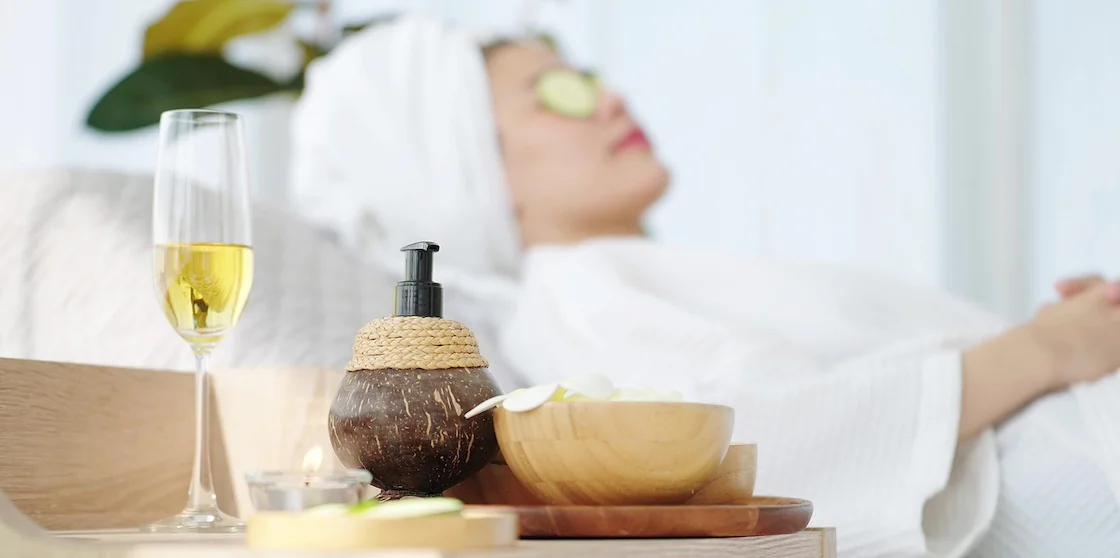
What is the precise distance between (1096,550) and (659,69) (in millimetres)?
1851

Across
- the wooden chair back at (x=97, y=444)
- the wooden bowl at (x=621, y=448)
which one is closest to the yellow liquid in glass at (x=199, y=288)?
the wooden chair back at (x=97, y=444)

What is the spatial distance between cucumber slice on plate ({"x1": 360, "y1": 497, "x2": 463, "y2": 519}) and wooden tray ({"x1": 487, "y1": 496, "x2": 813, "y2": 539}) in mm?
70

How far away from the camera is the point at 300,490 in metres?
0.45

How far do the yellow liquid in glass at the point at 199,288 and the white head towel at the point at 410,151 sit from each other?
83 centimetres

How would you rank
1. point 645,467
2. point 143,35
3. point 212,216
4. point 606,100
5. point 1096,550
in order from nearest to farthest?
point 645,467 < point 212,216 < point 1096,550 < point 606,100 < point 143,35

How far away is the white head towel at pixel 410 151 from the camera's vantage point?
151 cm

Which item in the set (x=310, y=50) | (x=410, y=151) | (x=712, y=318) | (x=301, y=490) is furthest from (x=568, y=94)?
(x=301, y=490)

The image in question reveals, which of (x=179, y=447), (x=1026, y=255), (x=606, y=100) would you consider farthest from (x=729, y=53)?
(x=179, y=447)

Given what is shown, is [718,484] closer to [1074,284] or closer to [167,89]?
[1074,284]

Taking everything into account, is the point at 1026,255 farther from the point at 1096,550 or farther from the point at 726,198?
the point at 1096,550

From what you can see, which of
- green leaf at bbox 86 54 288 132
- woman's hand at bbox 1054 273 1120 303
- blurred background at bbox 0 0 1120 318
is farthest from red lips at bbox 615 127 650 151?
blurred background at bbox 0 0 1120 318

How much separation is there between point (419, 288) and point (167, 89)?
1361mm

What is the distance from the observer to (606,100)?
1.57m

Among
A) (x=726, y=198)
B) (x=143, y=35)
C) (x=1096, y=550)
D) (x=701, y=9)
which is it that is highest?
(x=701, y=9)
